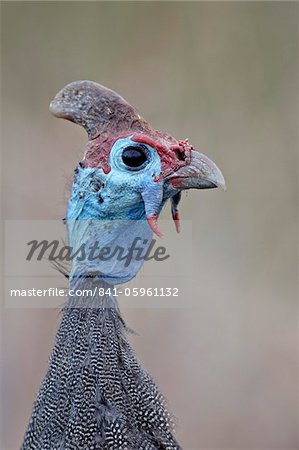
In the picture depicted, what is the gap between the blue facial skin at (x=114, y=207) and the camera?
85.9 inches

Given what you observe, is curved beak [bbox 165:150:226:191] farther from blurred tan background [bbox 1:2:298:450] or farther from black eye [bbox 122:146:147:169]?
blurred tan background [bbox 1:2:298:450]

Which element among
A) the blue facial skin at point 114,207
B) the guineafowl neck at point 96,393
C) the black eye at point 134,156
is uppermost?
the black eye at point 134,156

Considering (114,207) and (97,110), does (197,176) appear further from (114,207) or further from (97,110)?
(97,110)

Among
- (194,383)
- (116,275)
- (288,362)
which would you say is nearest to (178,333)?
(194,383)

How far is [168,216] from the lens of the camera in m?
3.74

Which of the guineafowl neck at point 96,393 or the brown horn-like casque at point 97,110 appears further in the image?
the brown horn-like casque at point 97,110

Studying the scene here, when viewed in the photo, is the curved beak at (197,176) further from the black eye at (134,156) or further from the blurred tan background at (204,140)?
the blurred tan background at (204,140)

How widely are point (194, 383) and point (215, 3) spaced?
2413mm

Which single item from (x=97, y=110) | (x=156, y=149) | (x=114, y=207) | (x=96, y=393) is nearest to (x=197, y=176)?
(x=156, y=149)

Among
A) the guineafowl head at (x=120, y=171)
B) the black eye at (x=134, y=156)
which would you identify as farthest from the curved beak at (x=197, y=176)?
the black eye at (x=134, y=156)

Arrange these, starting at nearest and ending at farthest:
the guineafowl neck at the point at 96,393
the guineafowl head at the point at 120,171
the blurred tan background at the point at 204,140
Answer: the guineafowl neck at the point at 96,393 < the guineafowl head at the point at 120,171 < the blurred tan background at the point at 204,140

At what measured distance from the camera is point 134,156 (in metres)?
2.20

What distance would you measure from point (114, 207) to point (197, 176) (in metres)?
0.29

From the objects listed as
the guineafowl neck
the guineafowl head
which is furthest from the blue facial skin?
the guineafowl neck
